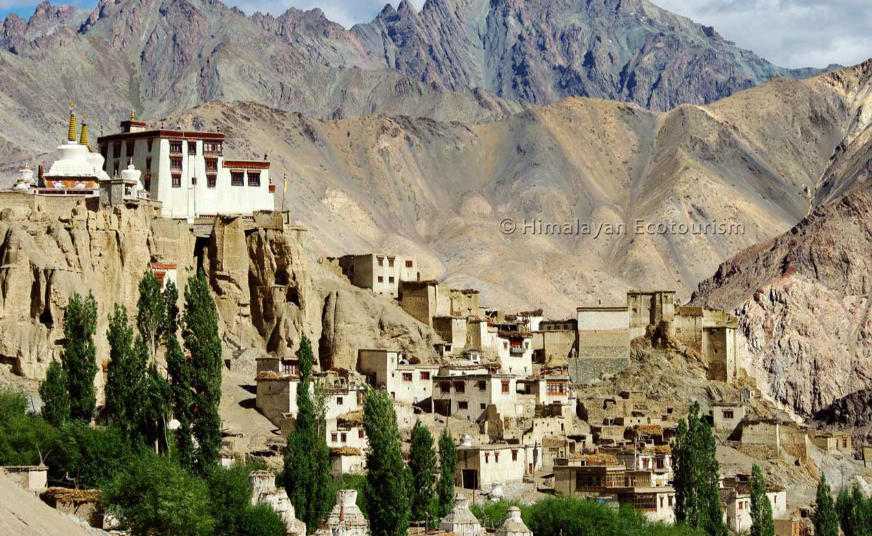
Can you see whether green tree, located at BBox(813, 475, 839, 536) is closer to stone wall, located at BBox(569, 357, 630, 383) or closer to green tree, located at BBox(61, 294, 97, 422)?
stone wall, located at BBox(569, 357, 630, 383)

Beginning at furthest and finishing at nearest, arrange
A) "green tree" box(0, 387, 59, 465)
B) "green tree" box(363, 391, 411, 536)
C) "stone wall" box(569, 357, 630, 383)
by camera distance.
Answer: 1. "stone wall" box(569, 357, 630, 383)
2. "green tree" box(0, 387, 59, 465)
3. "green tree" box(363, 391, 411, 536)

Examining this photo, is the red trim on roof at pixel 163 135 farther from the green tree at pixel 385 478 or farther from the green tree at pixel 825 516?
the green tree at pixel 825 516

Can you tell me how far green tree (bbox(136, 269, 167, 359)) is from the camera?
61.1m

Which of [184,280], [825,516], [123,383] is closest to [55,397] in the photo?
[123,383]

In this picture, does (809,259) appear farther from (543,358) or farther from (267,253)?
(267,253)

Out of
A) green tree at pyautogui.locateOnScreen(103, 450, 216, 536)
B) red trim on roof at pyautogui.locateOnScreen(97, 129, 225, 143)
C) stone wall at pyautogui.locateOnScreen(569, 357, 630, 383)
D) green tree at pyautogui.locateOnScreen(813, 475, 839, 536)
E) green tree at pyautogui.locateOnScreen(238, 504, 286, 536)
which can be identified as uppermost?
red trim on roof at pyautogui.locateOnScreen(97, 129, 225, 143)

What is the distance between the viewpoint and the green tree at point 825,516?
7094 cm

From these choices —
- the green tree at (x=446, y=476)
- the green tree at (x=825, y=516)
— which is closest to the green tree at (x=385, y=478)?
the green tree at (x=446, y=476)

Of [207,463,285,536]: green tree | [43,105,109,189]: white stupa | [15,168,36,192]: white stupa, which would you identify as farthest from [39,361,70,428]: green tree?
[43,105,109,189]: white stupa

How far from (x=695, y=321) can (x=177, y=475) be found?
54553mm

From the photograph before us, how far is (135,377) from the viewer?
5922 centimetres

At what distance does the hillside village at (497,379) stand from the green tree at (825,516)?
3182 millimetres

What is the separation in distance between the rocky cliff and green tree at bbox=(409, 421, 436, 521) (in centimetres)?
1639

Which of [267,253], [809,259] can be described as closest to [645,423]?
[267,253]
